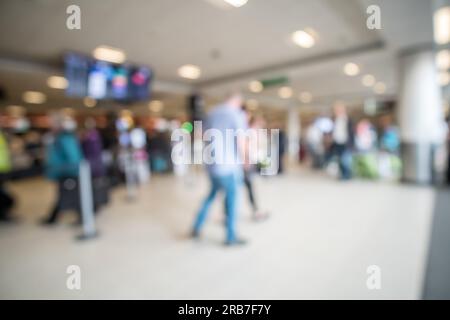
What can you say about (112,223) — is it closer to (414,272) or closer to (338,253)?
(338,253)

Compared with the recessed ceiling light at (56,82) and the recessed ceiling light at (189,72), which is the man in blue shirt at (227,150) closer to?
the recessed ceiling light at (189,72)

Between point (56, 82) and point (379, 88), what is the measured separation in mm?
11806

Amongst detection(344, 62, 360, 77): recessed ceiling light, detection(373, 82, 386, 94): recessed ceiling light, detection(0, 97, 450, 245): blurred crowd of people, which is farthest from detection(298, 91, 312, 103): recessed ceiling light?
detection(0, 97, 450, 245): blurred crowd of people

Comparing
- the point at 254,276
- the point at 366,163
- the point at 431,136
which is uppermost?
the point at 431,136

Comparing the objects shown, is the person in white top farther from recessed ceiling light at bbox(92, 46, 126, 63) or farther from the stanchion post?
the stanchion post

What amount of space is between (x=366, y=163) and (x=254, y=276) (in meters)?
5.56

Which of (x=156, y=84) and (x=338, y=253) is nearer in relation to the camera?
(x=338, y=253)

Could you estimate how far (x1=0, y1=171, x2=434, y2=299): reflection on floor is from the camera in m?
1.74

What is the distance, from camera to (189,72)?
721cm

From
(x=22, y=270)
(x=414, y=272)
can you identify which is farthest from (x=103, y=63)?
(x=414, y=272)

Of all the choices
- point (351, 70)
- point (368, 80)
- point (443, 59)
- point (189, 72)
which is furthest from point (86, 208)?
point (368, 80)

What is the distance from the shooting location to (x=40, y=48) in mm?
4801

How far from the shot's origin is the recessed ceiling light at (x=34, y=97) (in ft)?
30.1

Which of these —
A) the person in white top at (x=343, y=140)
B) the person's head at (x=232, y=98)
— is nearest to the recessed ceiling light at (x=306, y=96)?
the person in white top at (x=343, y=140)
